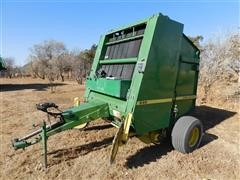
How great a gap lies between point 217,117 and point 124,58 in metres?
4.48

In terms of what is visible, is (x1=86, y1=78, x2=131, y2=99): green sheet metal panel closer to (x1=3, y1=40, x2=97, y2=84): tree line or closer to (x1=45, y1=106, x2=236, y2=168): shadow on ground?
(x1=45, y1=106, x2=236, y2=168): shadow on ground

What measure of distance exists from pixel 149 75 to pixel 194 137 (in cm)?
182

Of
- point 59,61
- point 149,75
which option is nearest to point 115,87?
point 149,75

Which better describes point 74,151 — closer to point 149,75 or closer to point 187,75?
point 149,75

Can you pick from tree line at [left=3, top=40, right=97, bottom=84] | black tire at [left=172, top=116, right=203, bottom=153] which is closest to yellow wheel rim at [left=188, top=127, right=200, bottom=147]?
black tire at [left=172, top=116, right=203, bottom=153]

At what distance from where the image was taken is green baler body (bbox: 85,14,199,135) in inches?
152

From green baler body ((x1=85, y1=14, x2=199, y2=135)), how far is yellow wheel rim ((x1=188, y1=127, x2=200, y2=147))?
1.55 feet

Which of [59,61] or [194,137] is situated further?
[59,61]

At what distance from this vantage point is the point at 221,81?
11.7m

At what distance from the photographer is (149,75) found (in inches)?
154

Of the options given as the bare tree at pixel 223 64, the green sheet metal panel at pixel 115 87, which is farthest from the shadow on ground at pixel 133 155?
the bare tree at pixel 223 64

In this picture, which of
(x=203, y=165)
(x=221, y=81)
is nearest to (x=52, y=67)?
(x=221, y=81)

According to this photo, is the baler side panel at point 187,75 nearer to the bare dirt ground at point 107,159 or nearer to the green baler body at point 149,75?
the green baler body at point 149,75

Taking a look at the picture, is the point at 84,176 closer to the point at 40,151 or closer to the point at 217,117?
the point at 40,151
